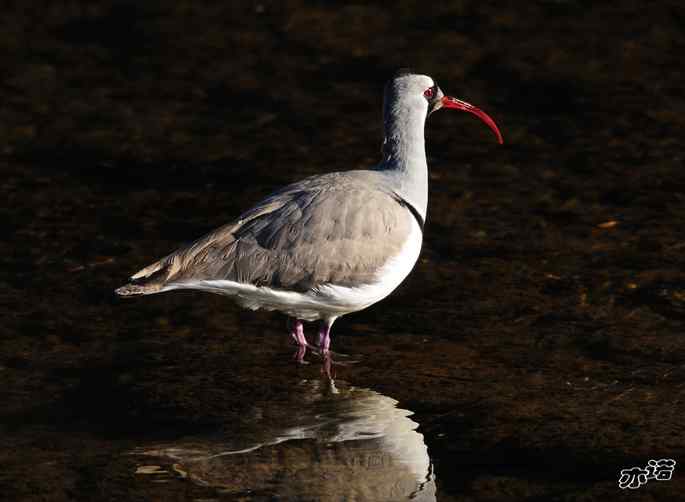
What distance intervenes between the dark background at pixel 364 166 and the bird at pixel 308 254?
2.22 ft

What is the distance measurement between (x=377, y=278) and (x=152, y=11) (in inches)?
394

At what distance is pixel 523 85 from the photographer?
15.5m

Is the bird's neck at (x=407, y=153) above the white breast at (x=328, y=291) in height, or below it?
above

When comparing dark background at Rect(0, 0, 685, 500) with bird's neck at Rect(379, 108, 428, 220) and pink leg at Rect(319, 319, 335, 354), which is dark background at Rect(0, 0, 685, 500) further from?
bird's neck at Rect(379, 108, 428, 220)

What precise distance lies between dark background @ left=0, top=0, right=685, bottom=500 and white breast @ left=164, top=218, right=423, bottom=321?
22.2 inches

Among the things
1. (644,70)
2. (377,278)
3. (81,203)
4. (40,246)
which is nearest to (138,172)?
(81,203)

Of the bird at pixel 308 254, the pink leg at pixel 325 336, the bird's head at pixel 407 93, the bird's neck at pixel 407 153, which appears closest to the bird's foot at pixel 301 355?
the pink leg at pixel 325 336

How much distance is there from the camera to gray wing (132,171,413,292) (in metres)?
9.30

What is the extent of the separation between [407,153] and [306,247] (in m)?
1.30

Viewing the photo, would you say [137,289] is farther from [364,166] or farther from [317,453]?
[364,166]

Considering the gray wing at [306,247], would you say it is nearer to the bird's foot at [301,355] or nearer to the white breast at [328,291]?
the white breast at [328,291]

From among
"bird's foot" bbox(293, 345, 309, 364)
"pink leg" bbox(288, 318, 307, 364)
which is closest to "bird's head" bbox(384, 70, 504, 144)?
"pink leg" bbox(288, 318, 307, 364)

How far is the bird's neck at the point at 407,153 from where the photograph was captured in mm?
9922

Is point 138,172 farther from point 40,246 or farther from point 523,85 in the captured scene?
point 523,85
